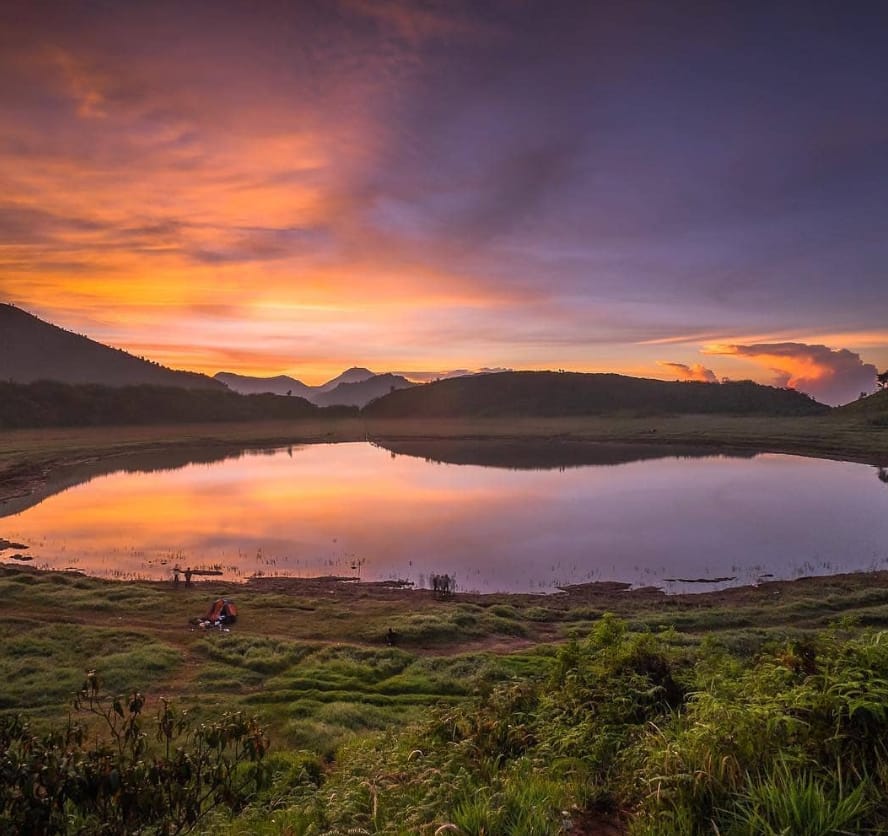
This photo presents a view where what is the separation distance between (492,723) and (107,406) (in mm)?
177494

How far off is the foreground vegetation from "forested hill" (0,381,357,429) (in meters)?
145

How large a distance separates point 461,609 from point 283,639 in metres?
7.60

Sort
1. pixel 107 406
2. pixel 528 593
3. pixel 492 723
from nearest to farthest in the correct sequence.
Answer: pixel 492 723
pixel 528 593
pixel 107 406

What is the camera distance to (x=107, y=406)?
161000 millimetres

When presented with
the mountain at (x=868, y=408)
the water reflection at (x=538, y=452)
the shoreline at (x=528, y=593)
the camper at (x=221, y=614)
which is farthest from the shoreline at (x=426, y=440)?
the camper at (x=221, y=614)

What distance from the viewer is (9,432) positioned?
126 metres

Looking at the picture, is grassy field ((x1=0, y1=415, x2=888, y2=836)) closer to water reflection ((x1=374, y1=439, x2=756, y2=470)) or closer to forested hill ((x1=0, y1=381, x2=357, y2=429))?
water reflection ((x1=374, y1=439, x2=756, y2=470))

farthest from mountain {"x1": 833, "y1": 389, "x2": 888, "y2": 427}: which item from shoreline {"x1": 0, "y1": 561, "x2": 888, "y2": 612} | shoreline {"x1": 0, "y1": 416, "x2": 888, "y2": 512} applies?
shoreline {"x1": 0, "y1": 561, "x2": 888, "y2": 612}

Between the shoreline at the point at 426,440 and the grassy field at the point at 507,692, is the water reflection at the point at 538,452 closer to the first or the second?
the shoreline at the point at 426,440

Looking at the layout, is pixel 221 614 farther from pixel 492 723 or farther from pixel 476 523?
pixel 476 523

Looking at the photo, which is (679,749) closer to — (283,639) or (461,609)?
(283,639)

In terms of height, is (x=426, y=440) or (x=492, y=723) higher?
(x=426, y=440)

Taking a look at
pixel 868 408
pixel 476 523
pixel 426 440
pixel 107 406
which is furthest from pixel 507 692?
pixel 107 406

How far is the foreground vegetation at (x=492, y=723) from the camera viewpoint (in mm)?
5016
